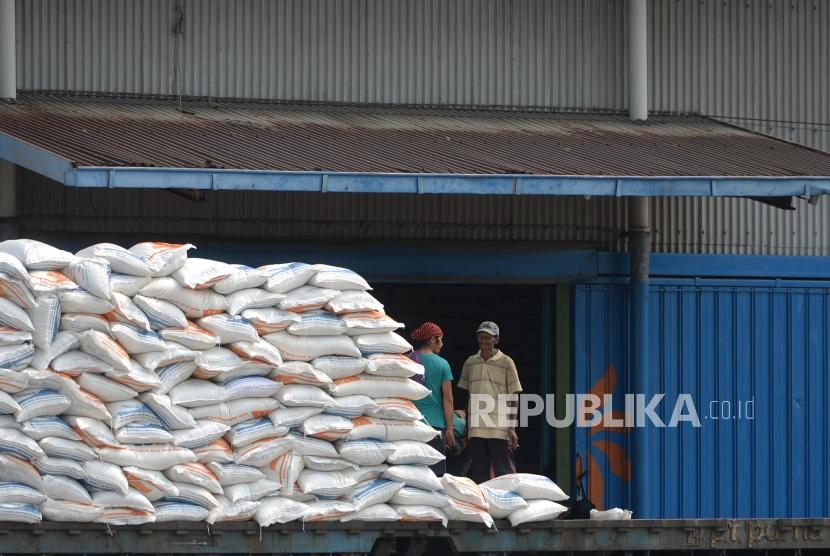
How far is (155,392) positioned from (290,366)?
2.80 feet

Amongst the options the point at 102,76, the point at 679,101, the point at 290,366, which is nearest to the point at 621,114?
the point at 679,101

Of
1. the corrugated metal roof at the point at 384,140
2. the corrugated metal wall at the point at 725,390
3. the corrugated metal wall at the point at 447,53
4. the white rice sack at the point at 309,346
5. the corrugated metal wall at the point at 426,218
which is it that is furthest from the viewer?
the corrugated metal wall at the point at 725,390

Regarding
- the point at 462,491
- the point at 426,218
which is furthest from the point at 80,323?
the point at 426,218

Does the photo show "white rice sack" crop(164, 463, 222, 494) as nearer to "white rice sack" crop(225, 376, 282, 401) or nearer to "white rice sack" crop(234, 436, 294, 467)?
"white rice sack" crop(234, 436, 294, 467)

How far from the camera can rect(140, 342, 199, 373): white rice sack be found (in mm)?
8875

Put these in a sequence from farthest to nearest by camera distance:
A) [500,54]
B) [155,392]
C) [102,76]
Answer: [500,54]
[102,76]
[155,392]

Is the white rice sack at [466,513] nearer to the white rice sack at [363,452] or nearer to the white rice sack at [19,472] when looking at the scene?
the white rice sack at [363,452]

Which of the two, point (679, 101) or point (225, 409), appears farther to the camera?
point (679, 101)

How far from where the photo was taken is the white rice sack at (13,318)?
27.9ft

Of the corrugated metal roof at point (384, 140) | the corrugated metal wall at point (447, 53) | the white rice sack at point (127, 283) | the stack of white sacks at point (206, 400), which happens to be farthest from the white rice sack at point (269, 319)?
the corrugated metal wall at point (447, 53)

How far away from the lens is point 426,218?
47.8ft

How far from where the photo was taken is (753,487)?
48.5 feet

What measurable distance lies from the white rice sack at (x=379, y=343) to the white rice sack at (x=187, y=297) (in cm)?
87

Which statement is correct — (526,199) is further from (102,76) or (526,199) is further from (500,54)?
(102,76)
